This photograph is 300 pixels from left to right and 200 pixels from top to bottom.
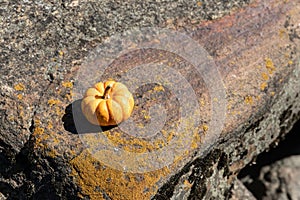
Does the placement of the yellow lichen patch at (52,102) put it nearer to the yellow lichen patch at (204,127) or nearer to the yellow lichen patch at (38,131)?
the yellow lichen patch at (38,131)

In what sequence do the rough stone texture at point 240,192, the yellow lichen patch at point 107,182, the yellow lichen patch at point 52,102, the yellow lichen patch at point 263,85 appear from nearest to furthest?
the yellow lichen patch at point 107,182
the yellow lichen patch at point 52,102
the yellow lichen patch at point 263,85
the rough stone texture at point 240,192

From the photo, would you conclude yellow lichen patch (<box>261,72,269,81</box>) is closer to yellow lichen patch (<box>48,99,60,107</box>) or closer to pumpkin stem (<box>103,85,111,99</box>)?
pumpkin stem (<box>103,85,111,99</box>)

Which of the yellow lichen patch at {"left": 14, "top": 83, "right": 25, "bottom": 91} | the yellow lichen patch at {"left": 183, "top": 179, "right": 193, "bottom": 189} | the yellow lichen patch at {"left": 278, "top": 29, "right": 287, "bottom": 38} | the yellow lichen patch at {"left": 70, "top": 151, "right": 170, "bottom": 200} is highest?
the yellow lichen patch at {"left": 278, "top": 29, "right": 287, "bottom": 38}

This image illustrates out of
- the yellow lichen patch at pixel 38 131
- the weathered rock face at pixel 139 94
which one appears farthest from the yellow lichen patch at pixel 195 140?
the yellow lichen patch at pixel 38 131

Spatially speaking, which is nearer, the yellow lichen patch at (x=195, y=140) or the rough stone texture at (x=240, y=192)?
the yellow lichen patch at (x=195, y=140)

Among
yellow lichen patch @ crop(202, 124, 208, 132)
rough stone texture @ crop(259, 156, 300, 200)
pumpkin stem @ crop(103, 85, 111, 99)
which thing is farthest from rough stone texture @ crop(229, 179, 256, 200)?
pumpkin stem @ crop(103, 85, 111, 99)

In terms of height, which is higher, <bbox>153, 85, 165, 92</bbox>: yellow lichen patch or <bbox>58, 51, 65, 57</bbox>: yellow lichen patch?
<bbox>58, 51, 65, 57</bbox>: yellow lichen patch

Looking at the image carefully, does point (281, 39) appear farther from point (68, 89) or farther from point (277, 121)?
point (68, 89)
